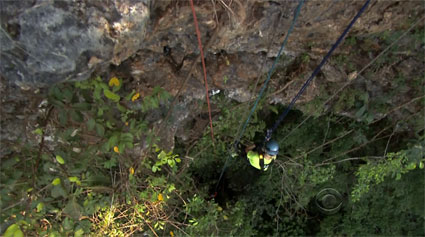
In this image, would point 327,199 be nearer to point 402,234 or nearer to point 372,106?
point 402,234

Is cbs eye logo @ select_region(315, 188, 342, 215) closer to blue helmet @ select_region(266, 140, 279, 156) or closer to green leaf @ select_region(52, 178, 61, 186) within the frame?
blue helmet @ select_region(266, 140, 279, 156)

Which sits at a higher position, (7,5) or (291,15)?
(291,15)

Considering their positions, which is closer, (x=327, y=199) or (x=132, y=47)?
(x=132, y=47)

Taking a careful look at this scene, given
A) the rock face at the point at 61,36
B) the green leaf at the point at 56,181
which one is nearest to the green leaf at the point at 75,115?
the rock face at the point at 61,36

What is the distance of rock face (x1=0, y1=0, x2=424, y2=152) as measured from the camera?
5.08 feet

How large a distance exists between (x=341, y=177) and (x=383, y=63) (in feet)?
6.39

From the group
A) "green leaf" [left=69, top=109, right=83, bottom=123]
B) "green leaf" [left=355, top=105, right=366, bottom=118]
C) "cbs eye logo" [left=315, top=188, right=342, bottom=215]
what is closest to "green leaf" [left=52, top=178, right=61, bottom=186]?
"green leaf" [left=69, top=109, right=83, bottom=123]

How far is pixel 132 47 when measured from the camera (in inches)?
75.7

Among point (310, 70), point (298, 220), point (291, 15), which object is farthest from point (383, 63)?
point (298, 220)

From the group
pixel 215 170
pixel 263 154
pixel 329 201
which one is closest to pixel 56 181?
pixel 263 154

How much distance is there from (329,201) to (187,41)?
3.77 meters

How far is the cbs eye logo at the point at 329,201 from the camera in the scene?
4.69 metres

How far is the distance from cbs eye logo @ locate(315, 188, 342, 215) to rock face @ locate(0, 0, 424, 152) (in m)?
1.88

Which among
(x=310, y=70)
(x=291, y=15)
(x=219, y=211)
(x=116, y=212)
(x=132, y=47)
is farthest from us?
(x=219, y=211)
